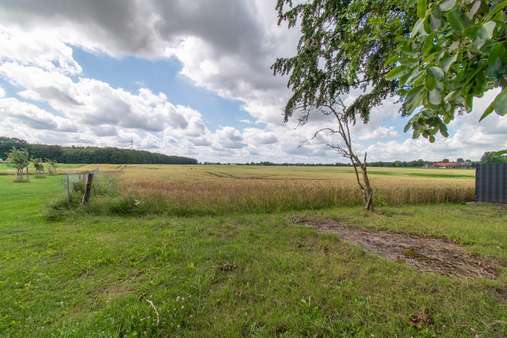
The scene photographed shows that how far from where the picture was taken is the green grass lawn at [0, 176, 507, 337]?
2197mm

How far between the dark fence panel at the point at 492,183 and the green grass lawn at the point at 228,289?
8758mm

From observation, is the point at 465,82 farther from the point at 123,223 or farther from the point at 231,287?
the point at 123,223

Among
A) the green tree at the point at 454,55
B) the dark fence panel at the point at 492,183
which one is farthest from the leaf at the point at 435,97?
the dark fence panel at the point at 492,183

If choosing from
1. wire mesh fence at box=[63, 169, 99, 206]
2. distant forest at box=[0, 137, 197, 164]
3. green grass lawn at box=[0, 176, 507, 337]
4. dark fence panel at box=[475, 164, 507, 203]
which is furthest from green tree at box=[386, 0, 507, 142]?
distant forest at box=[0, 137, 197, 164]

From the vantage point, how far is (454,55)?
819 mm

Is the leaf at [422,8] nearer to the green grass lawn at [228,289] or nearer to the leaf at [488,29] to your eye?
the leaf at [488,29]

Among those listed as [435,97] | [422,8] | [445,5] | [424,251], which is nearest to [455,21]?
[445,5]

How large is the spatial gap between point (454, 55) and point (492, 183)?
15706 mm

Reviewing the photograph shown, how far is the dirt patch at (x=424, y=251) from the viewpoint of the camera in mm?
3495

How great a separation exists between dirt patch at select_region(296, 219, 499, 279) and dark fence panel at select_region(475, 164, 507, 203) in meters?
9.85

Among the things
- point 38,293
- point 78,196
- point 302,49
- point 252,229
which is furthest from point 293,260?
point 78,196

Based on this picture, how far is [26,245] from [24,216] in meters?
3.56

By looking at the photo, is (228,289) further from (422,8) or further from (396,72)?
(422,8)

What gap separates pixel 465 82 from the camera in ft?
3.15
